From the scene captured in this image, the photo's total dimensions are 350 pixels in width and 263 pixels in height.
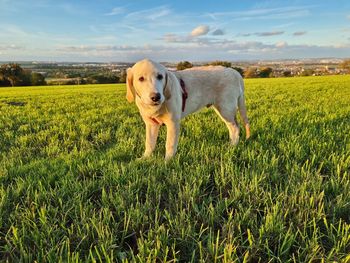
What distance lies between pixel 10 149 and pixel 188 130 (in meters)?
3.31

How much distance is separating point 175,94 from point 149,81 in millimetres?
597

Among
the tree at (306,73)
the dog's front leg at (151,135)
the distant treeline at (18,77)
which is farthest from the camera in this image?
the distant treeline at (18,77)

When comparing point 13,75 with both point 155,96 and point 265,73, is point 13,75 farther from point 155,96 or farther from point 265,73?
point 155,96

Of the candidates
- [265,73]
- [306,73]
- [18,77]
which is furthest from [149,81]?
[18,77]

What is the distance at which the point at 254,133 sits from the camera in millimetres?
5555

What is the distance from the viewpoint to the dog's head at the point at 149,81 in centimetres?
363

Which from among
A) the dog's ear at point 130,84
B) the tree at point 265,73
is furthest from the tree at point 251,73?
the dog's ear at point 130,84

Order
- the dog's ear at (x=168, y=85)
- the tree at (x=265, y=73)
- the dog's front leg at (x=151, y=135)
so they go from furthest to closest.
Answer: the tree at (x=265, y=73)
the dog's front leg at (x=151, y=135)
the dog's ear at (x=168, y=85)

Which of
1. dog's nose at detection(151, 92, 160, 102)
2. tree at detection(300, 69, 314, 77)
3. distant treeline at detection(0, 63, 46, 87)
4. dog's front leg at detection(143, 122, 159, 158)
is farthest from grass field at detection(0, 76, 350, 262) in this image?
distant treeline at detection(0, 63, 46, 87)

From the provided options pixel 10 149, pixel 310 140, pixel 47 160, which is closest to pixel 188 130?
pixel 310 140

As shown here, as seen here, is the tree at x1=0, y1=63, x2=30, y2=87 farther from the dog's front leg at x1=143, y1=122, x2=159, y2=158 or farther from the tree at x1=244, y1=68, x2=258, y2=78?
the dog's front leg at x1=143, y1=122, x2=159, y2=158

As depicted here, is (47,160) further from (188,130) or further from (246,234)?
(246,234)

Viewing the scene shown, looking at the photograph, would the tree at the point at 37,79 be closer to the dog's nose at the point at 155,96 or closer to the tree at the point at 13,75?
the tree at the point at 13,75

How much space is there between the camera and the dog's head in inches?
143
